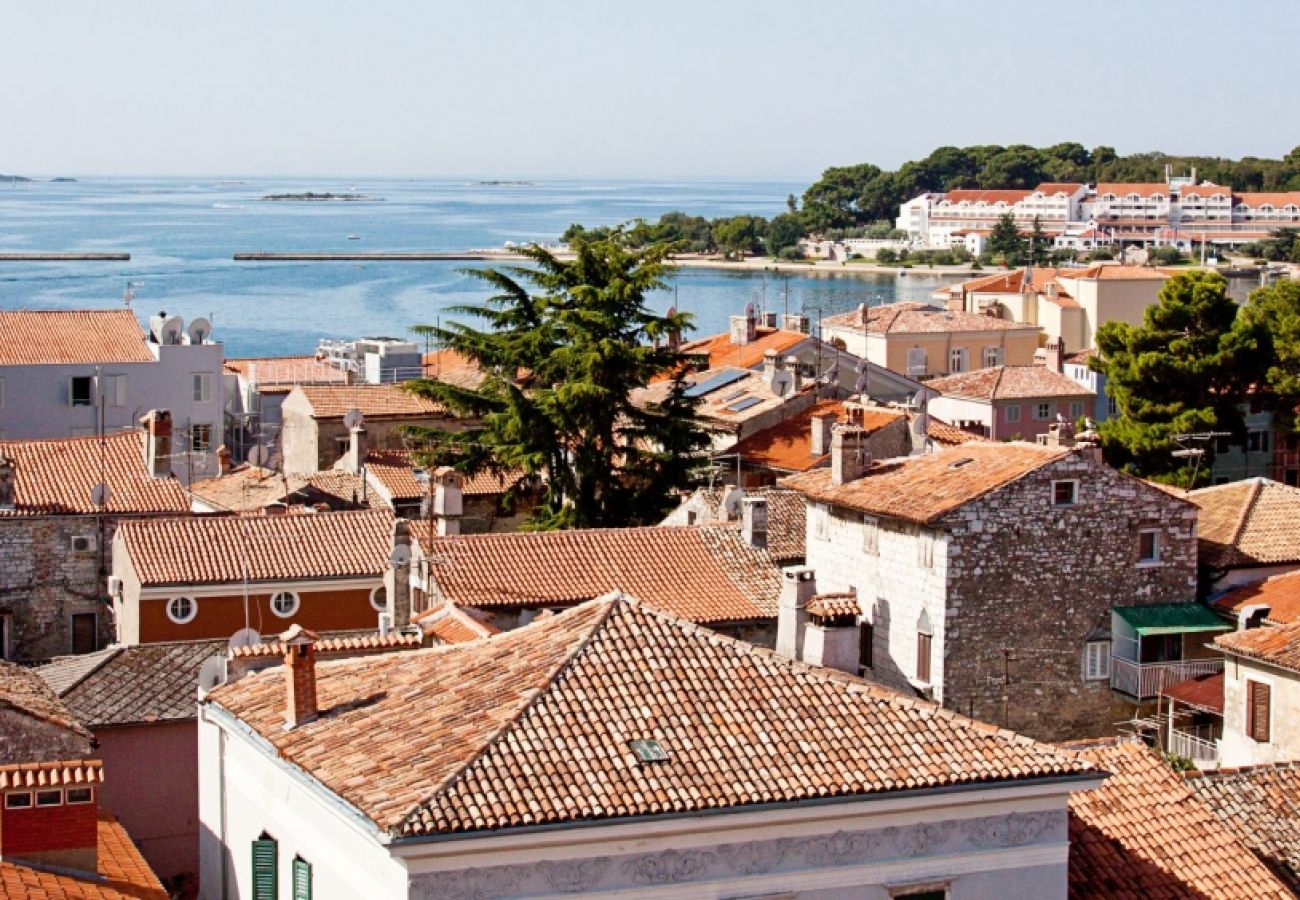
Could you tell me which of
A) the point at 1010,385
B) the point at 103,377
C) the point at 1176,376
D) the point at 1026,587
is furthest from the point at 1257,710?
the point at 1010,385

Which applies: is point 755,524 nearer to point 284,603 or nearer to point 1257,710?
point 284,603

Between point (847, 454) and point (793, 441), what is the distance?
10.6 meters

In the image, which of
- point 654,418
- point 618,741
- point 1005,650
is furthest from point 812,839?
point 654,418

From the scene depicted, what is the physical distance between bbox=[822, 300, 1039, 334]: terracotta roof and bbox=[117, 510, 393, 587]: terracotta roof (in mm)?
30133

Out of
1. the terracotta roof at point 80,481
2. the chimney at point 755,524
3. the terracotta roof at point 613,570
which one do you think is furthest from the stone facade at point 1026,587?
the terracotta roof at point 80,481

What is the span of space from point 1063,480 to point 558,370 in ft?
39.1

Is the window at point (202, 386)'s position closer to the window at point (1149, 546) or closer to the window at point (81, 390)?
the window at point (81, 390)

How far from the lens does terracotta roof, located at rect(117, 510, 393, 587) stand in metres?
22.5

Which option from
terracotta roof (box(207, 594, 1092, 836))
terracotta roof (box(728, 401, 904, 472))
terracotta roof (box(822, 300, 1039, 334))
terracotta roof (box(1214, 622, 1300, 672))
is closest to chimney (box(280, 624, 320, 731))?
terracotta roof (box(207, 594, 1092, 836))

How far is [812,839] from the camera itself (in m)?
10.8

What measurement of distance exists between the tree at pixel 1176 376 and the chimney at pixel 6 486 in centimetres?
1808

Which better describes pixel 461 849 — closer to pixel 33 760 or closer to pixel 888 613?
pixel 33 760

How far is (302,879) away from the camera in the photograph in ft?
37.6

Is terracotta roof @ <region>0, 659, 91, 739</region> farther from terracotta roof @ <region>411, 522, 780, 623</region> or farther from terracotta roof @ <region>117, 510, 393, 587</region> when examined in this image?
terracotta roof @ <region>117, 510, 393, 587</region>
